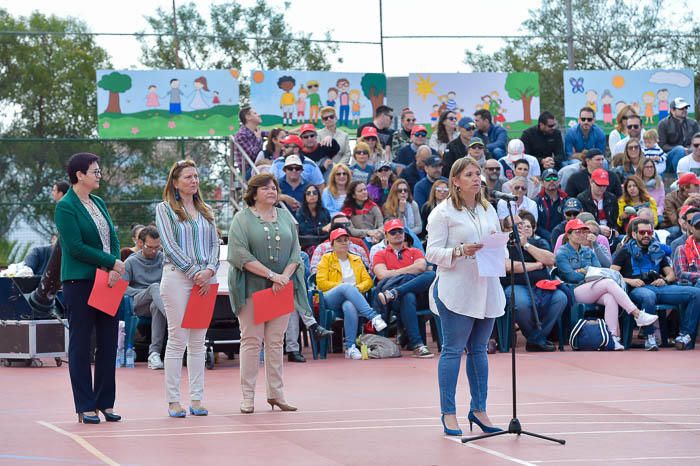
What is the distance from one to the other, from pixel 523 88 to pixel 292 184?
749 cm

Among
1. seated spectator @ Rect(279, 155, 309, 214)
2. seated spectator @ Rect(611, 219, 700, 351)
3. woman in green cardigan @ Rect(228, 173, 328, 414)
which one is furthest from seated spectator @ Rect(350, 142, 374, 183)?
woman in green cardigan @ Rect(228, 173, 328, 414)

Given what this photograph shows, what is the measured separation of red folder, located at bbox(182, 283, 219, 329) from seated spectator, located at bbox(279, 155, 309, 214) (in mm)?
7182

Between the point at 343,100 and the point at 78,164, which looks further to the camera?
the point at 343,100

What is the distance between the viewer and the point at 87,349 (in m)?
9.65

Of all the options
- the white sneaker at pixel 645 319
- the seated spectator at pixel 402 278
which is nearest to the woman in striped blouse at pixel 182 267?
the seated spectator at pixel 402 278

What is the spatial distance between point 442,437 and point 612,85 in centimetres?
1674

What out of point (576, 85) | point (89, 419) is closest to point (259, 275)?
point (89, 419)

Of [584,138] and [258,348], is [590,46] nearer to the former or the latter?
[584,138]

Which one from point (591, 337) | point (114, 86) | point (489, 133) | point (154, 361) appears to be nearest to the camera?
point (154, 361)

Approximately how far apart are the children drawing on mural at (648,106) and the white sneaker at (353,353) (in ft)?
37.1

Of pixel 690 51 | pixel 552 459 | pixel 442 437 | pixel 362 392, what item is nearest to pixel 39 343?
pixel 362 392

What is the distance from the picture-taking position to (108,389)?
9.66 metres

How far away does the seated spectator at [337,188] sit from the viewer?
17484 mm

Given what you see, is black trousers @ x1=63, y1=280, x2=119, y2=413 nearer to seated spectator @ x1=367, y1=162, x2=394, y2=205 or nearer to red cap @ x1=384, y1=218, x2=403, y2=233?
red cap @ x1=384, y1=218, x2=403, y2=233
